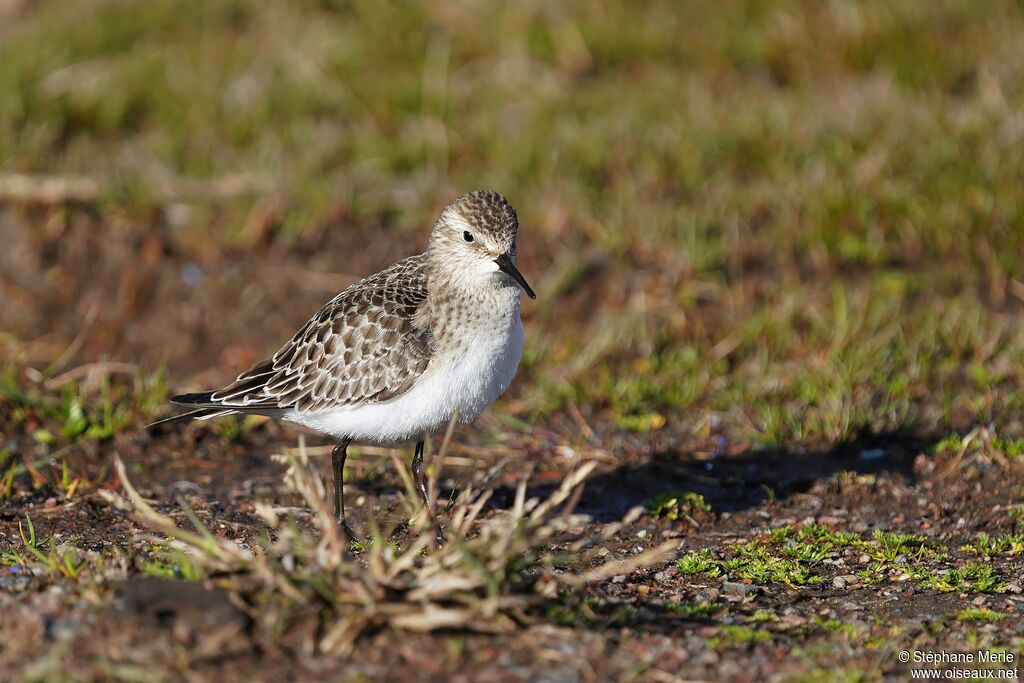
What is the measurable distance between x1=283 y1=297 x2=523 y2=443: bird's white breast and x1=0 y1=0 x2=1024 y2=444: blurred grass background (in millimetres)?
1433

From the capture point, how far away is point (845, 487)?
6.13m

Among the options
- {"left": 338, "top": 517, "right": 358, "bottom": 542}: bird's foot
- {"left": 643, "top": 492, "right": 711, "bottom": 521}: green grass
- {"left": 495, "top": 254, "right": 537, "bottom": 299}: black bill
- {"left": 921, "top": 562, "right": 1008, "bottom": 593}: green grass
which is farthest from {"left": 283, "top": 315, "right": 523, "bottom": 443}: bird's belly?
{"left": 921, "top": 562, "right": 1008, "bottom": 593}: green grass

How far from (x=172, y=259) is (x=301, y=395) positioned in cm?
272

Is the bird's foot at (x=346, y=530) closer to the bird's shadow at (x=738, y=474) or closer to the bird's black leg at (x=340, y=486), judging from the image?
the bird's black leg at (x=340, y=486)

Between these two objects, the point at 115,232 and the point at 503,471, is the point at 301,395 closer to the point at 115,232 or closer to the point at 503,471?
the point at 503,471

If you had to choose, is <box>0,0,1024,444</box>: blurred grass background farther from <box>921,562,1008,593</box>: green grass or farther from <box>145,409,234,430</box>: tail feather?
<box>145,409,234,430</box>: tail feather

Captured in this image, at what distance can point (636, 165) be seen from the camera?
8.82 m

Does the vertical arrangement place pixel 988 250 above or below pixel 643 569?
above

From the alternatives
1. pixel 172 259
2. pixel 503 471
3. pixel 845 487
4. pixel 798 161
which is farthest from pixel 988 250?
pixel 172 259

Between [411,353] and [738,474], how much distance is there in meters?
1.78

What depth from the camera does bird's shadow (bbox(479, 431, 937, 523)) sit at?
→ 6.11 m

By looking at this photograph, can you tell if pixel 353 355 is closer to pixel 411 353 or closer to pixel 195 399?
pixel 411 353

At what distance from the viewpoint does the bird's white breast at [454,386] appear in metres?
5.46

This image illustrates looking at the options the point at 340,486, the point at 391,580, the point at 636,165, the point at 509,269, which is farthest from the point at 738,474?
the point at 636,165
